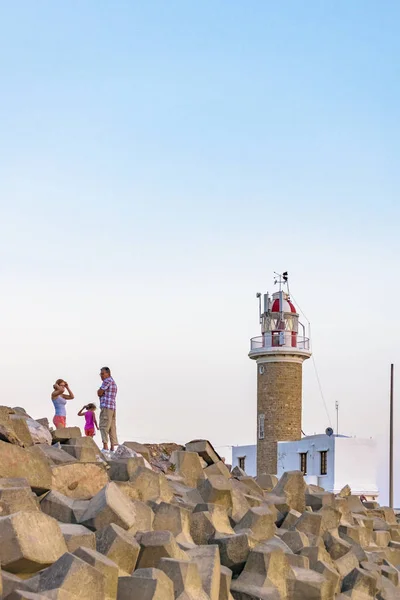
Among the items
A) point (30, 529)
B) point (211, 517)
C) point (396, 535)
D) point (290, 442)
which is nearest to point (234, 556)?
point (211, 517)

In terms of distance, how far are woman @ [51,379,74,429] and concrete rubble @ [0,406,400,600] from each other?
57.3 inches

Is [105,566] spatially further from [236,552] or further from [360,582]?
[360,582]

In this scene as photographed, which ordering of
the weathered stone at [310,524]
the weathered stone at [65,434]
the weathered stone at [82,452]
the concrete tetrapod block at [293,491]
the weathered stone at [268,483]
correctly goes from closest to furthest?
the weathered stone at [82,452]
the weathered stone at [310,524]
the weathered stone at [65,434]
the concrete tetrapod block at [293,491]
the weathered stone at [268,483]

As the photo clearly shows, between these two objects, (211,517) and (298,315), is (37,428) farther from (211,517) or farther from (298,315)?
(298,315)

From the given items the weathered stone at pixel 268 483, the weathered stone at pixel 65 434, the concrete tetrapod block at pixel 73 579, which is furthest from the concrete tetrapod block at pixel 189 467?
the concrete tetrapod block at pixel 73 579

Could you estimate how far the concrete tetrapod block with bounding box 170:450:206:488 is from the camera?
10105mm

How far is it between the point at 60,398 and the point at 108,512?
227 inches

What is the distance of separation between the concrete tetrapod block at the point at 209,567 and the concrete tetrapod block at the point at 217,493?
Result: 5.67ft

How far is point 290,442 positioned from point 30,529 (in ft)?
107

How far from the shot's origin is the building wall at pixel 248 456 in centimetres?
3988

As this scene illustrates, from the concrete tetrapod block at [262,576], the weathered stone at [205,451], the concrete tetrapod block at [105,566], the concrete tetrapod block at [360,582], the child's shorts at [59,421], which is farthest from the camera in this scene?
the child's shorts at [59,421]

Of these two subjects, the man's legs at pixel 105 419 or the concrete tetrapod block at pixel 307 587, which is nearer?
the concrete tetrapod block at pixel 307 587

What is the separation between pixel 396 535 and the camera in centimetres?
1145

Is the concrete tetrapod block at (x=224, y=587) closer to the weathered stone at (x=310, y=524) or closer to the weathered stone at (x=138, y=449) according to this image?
the weathered stone at (x=310, y=524)
